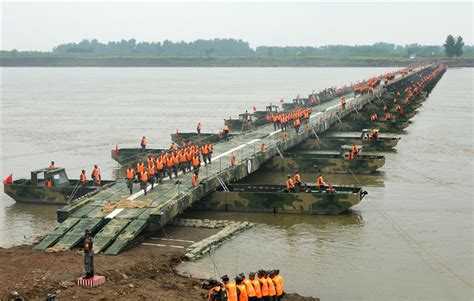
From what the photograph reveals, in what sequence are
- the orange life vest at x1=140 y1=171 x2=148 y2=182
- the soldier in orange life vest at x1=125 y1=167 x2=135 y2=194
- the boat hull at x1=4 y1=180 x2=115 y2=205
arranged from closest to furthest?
the orange life vest at x1=140 y1=171 x2=148 y2=182 → the soldier in orange life vest at x1=125 y1=167 x2=135 y2=194 → the boat hull at x1=4 y1=180 x2=115 y2=205

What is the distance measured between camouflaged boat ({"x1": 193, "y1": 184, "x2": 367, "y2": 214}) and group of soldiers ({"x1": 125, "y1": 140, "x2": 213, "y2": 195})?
1697 mm

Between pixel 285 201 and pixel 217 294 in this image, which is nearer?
pixel 217 294

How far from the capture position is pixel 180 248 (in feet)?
87.6

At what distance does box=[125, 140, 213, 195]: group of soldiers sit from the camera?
31.4 m

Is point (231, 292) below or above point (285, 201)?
above

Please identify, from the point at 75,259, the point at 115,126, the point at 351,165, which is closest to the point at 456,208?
the point at 351,165

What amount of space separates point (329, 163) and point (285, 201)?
1172cm

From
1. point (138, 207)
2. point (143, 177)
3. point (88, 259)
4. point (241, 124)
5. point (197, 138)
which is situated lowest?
point (197, 138)

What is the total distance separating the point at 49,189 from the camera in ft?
115

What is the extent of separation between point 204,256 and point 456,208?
14966 mm

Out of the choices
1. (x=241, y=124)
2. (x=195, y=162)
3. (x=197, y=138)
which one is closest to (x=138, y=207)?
(x=195, y=162)

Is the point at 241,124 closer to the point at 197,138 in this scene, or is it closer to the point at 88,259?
the point at 197,138

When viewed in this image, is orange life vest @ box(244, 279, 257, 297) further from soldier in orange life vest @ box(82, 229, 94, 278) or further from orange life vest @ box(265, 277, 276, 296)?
soldier in orange life vest @ box(82, 229, 94, 278)

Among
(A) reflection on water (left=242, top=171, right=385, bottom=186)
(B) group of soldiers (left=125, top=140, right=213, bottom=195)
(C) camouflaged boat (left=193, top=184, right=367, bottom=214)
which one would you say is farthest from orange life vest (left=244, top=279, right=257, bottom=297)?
(A) reflection on water (left=242, top=171, right=385, bottom=186)
